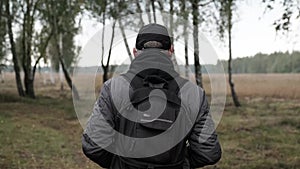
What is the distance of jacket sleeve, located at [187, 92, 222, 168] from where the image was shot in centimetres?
281

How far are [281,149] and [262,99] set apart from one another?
2099 cm

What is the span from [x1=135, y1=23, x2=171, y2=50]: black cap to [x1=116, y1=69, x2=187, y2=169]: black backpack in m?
0.19

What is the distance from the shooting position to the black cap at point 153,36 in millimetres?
2824

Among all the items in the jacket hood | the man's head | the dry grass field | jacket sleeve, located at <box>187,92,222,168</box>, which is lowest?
the dry grass field

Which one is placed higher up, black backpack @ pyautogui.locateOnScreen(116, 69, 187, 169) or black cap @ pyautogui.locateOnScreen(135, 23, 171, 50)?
black cap @ pyautogui.locateOnScreen(135, 23, 171, 50)

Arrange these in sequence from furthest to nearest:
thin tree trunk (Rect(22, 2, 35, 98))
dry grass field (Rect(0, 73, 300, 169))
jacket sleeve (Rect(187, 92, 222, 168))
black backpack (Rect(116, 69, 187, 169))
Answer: thin tree trunk (Rect(22, 2, 35, 98))
dry grass field (Rect(0, 73, 300, 169))
jacket sleeve (Rect(187, 92, 222, 168))
black backpack (Rect(116, 69, 187, 169))

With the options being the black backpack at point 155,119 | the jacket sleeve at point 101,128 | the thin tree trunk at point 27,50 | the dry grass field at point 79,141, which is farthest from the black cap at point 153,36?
the thin tree trunk at point 27,50

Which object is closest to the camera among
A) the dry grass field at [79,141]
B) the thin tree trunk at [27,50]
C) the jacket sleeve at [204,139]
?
the jacket sleeve at [204,139]

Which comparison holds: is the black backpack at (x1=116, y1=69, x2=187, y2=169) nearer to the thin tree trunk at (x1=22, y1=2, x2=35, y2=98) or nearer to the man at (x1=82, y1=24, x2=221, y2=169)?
the man at (x1=82, y1=24, x2=221, y2=169)

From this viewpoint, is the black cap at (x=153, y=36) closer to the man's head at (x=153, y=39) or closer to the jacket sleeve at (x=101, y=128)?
the man's head at (x=153, y=39)

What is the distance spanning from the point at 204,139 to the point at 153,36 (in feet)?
2.37

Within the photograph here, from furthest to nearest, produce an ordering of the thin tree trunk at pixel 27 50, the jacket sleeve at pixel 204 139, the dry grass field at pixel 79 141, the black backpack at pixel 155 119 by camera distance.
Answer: the thin tree trunk at pixel 27 50 < the dry grass field at pixel 79 141 < the jacket sleeve at pixel 204 139 < the black backpack at pixel 155 119

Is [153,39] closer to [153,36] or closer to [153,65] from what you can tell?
[153,36]

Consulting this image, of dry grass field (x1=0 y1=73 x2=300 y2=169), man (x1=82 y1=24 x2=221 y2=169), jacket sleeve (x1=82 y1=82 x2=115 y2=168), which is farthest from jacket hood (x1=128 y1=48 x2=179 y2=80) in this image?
dry grass field (x1=0 y1=73 x2=300 y2=169)
